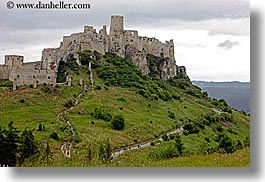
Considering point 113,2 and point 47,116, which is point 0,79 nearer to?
point 47,116

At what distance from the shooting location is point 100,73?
87.7 ft

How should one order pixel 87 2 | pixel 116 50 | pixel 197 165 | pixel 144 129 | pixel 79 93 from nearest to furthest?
pixel 197 165 → pixel 87 2 → pixel 144 129 → pixel 79 93 → pixel 116 50

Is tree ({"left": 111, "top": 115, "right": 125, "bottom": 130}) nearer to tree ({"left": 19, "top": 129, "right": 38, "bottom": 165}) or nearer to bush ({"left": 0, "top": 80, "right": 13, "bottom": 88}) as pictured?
bush ({"left": 0, "top": 80, "right": 13, "bottom": 88})

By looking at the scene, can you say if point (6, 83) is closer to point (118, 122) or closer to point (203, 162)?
point (118, 122)

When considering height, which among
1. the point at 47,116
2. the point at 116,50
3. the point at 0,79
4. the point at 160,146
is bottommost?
the point at 160,146

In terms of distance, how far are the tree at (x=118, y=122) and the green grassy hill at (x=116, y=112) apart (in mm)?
165

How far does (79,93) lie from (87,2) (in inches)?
541

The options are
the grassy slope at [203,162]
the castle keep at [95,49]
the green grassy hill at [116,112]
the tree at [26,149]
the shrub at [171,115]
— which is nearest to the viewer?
the grassy slope at [203,162]

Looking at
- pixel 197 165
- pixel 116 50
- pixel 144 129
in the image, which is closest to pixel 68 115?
pixel 144 129

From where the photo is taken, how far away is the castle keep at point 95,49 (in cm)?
2262

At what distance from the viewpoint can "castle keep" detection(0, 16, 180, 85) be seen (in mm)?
22625

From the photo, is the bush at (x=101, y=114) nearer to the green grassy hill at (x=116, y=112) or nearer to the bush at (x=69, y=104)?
the green grassy hill at (x=116, y=112)

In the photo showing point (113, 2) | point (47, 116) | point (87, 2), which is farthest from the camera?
point (47, 116)

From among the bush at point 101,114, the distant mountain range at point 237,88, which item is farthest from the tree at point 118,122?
the distant mountain range at point 237,88
